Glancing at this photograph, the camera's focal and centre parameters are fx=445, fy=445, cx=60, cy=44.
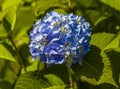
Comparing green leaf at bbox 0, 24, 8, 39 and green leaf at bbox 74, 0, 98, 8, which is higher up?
green leaf at bbox 0, 24, 8, 39

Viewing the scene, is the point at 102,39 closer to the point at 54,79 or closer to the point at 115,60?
the point at 115,60

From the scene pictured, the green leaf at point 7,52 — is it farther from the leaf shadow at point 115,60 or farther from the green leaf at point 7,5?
the leaf shadow at point 115,60

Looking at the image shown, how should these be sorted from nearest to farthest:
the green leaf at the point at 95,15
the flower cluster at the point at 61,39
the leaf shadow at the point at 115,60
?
the flower cluster at the point at 61,39 → the leaf shadow at the point at 115,60 → the green leaf at the point at 95,15

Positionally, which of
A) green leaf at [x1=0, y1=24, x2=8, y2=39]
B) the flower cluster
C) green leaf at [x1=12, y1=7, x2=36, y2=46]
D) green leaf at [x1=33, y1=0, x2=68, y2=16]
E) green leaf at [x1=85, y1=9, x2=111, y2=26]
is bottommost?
green leaf at [x1=12, y1=7, x2=36, y2=46]

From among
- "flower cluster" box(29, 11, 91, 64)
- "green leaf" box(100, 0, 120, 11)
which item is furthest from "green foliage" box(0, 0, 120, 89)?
"flower cluster" box(29, 11, 91, 64)

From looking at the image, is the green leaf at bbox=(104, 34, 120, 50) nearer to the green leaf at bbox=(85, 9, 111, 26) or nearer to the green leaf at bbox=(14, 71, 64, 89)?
the green leaf at bbox=(14, 71, 64, 89)

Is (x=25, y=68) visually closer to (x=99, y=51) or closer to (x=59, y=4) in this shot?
(x=59, y=4)

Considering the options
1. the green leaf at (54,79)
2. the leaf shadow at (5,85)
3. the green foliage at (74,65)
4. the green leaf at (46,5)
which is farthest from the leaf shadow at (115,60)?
the leaf shadow at (5,85)

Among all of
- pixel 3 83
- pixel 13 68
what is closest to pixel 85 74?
pixel 3 83

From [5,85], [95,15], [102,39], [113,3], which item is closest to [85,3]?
[95,15]
